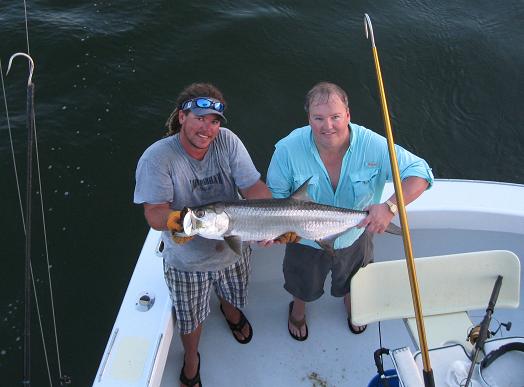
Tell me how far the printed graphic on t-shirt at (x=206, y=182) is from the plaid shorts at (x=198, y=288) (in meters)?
0.56

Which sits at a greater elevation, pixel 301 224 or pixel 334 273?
pixel 301 224

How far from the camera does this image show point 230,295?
3.42 metres

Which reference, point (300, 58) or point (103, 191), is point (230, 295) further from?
point (300, 58)

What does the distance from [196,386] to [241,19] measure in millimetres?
6211

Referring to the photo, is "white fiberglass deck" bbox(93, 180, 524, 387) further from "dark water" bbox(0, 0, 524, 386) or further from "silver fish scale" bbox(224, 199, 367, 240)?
"dark water" bbox(0, 0, 524, 386)

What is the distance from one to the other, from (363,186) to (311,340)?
156cm

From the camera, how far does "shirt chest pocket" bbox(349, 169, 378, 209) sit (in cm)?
283

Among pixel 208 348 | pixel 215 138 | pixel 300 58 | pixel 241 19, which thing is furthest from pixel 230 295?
pixel 241 19

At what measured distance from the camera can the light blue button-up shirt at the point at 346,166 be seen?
9.20 feet

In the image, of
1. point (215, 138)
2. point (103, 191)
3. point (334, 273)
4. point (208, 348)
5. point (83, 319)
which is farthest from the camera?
point (103, 191)

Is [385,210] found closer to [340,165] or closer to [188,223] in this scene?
[340,165]

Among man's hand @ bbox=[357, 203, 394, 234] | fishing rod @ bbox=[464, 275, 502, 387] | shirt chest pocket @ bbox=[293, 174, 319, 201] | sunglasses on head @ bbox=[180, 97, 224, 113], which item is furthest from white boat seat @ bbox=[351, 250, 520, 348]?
sunglasses on head @ bbox=[180, 97, 224, 113]

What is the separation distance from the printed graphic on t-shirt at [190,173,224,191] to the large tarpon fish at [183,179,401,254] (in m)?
0.20

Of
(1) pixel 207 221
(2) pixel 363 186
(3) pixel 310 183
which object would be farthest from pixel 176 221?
(2) pixel 363 186
